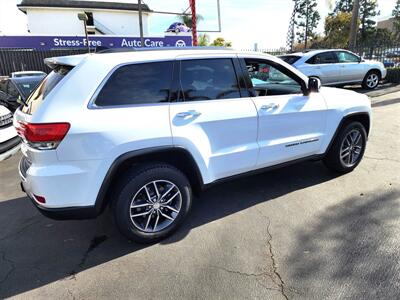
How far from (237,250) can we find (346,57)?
36.4 feet

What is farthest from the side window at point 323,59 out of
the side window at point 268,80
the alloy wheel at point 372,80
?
the side window at point 268,80

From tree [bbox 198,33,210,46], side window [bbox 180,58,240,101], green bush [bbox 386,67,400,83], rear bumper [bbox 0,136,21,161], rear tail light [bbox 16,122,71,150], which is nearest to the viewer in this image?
rear tail light [bbox 16,122,71,150]

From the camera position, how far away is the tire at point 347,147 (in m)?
4.64

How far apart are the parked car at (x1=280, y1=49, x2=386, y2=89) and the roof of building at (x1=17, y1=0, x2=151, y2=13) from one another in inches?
1154

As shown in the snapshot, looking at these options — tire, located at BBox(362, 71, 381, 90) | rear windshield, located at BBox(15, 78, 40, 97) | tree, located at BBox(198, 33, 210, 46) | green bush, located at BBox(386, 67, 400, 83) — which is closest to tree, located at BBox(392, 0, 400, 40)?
tree, located at BBox(198, 33, 210, 46)

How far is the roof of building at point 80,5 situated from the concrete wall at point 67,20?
43cm

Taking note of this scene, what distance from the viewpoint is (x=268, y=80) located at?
4.64m

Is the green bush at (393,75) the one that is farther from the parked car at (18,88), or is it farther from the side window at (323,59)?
the parked car at (18,88)

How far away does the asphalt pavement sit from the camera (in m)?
2.71

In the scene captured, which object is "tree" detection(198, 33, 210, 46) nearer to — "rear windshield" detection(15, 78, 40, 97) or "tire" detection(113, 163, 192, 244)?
"rear windshield" detection(15, 78, 40, 97)

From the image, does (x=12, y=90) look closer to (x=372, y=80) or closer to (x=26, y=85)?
(x=26, y=85)

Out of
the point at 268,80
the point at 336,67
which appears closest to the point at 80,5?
the point at 336,67

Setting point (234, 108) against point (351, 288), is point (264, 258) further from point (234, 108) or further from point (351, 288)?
point (234, 108)

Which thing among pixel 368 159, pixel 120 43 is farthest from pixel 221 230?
pixel 120 43
